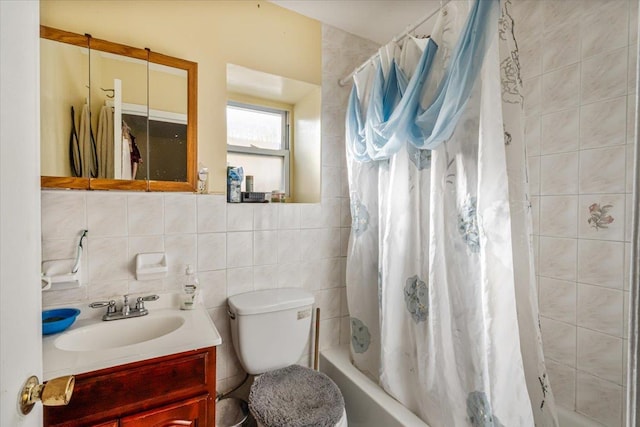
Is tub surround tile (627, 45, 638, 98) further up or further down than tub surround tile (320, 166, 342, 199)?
further up

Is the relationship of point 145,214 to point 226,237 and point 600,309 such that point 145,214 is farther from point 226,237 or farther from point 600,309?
point 600,309

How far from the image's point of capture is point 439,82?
1244 mm

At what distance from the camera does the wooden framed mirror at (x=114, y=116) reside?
Answer: 1252 millimetres

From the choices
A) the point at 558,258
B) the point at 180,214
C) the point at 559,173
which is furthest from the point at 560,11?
the point at 180,214

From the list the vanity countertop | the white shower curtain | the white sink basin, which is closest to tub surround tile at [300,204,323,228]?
the white shower curtain

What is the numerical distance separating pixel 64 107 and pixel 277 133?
1150mm

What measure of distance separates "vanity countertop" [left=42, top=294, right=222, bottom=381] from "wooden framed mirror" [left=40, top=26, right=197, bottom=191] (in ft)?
1.88

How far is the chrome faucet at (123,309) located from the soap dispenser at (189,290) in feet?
0.52

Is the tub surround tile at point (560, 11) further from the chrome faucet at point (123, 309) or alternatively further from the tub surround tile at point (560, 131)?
the chrome faucet at point (123, 309)

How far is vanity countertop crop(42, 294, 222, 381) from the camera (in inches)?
37.0

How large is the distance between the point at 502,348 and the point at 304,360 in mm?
1202

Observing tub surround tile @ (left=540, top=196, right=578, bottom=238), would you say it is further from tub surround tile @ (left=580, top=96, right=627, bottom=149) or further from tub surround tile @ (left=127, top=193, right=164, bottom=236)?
A: tub surround tile @ (left=127, top=193, right=164, bottom=236)

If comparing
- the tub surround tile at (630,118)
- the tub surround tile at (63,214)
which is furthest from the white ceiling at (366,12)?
the tub surround tile at (63,214)

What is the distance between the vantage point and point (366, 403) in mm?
1531
